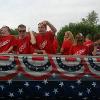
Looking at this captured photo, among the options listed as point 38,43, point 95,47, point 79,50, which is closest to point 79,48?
point 79,50

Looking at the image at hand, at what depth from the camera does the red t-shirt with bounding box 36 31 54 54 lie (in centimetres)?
1012

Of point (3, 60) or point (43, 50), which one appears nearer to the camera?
point (3, 60)

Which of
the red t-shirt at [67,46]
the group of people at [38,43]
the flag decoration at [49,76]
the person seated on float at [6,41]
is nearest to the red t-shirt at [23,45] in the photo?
the group of people at [38,43]

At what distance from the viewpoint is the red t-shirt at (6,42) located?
10141 millimetres

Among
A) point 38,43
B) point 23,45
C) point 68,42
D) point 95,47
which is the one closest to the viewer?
point 23,45

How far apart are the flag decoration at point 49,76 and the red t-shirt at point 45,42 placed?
801 millimetres

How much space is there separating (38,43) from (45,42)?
0.16 m

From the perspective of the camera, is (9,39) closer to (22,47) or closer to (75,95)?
(22,47)

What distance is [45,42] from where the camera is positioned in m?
10.2

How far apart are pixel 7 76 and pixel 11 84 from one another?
18cm

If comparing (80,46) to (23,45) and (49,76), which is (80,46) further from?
(49,76)

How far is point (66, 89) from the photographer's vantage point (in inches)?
367

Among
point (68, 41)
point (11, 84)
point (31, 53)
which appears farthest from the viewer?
point (68, 41)

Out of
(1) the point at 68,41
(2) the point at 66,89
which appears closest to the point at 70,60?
(2) the point at 66,89
